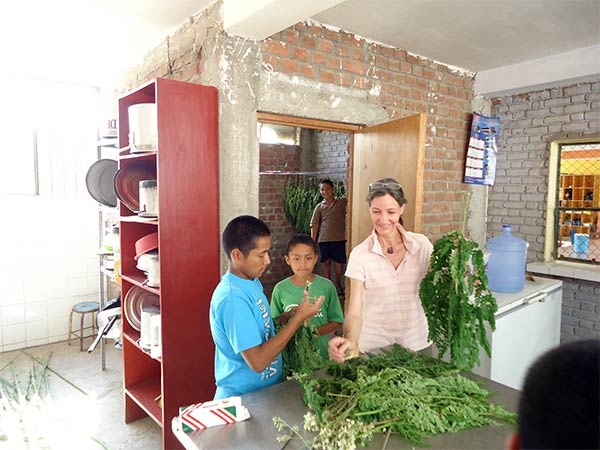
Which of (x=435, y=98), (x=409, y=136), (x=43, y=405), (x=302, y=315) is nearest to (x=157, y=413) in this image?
(x=43, y=405)

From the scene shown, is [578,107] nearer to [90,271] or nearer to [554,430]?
[554,430]

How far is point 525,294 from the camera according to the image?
9.49ft

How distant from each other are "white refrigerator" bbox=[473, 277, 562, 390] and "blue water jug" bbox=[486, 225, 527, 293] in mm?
91

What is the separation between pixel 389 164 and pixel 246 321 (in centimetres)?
174

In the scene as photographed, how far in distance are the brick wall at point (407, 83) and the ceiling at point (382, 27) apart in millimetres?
113

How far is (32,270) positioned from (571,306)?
17.4 ft

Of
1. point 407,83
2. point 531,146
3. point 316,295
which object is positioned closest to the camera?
point 316,295

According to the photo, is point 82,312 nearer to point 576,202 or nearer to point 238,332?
point 238,332

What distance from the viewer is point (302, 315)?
1.51 m

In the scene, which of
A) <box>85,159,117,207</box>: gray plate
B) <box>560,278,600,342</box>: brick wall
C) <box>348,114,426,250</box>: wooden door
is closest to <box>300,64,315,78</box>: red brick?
<box>348,114,426,250</box>: wooden door

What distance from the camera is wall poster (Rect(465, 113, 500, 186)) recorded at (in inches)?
148

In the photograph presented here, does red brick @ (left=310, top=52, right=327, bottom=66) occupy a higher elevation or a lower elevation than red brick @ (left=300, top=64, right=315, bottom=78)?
higher

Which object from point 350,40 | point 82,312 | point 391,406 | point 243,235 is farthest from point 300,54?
point 82,312

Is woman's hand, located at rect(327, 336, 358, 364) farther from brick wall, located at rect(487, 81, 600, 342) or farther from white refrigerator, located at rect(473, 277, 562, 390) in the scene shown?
brick wall, located at rect(487, 81, 600, 342)
